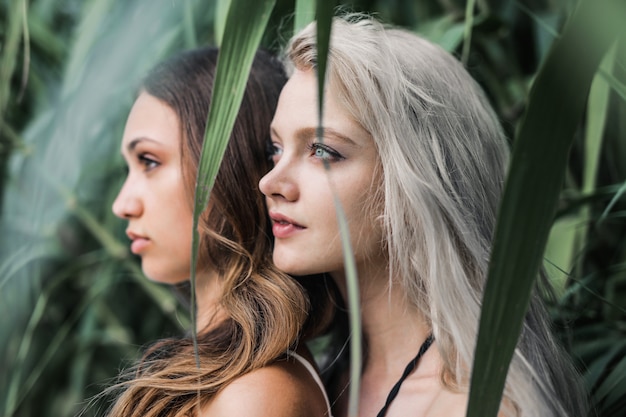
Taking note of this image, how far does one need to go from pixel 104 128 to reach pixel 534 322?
2.76ft

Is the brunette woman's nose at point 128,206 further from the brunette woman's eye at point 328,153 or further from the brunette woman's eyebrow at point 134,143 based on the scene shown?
the brunette woman's eye at point 328,153

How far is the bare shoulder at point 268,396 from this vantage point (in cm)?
76

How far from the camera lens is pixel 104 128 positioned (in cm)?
132

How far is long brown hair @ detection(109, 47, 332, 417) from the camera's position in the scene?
2.69 feet

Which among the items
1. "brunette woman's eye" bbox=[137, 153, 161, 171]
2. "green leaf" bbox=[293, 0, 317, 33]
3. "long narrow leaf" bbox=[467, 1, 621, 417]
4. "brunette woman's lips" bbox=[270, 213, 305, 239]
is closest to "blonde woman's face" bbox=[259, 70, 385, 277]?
"brunette woman's lips" bbox=[270, 213, 305, 239]

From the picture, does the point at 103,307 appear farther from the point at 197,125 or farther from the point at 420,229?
the point at 420,229

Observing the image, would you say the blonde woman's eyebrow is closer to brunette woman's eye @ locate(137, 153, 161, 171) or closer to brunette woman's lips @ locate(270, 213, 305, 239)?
brunette woman's lips @ locate(270, 213, 305, 239)

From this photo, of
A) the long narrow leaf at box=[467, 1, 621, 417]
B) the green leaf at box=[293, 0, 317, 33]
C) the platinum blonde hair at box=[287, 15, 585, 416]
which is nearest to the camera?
the long narrow leaf at box=[467, 1, 621, 417]

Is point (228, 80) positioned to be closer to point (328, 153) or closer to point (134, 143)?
point (328, 153)

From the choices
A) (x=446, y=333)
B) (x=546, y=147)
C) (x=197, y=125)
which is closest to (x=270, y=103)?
(x=197, y=125)

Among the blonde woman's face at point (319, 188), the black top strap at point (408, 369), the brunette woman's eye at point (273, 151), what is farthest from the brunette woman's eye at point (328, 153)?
the black top strap at point (408, 369)

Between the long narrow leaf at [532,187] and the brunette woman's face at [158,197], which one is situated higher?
the long narrow leaf at [532,187]

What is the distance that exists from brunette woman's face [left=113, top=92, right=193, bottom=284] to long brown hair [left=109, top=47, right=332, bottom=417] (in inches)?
0.7

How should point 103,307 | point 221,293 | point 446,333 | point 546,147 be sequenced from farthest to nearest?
point 103,307 < point 221,293 < point 446,333 < point 546,147
